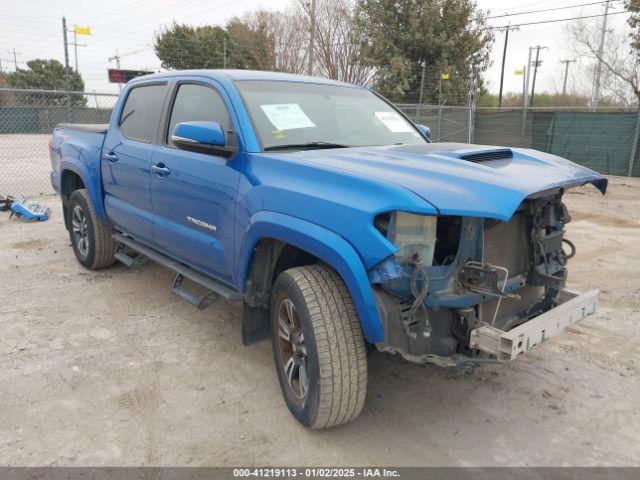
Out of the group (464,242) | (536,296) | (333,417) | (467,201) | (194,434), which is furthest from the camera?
(536,296)

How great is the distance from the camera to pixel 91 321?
4.40 m

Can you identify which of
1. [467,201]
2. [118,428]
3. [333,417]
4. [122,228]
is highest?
[467,201]

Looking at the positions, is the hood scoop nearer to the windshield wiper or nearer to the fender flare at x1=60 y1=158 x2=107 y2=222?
the windshield wiper

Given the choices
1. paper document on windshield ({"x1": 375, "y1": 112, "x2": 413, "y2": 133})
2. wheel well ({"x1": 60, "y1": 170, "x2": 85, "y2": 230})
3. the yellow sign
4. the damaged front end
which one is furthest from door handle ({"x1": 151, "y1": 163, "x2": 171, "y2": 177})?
the yellow sign

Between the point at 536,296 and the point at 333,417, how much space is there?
1428 mm

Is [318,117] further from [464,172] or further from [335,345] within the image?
[335,345]

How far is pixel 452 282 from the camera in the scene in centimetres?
255

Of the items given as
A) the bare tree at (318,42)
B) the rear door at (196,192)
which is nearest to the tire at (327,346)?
the rear door at (196,192)

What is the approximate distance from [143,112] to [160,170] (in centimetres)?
89

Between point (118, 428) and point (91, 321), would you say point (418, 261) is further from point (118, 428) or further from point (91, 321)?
point (91, 321)

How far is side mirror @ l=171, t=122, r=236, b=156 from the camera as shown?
10.3 feet

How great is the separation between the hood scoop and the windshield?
85cm

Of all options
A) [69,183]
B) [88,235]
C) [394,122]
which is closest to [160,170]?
[394,122]

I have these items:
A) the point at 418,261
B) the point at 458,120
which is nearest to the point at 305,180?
the point at 418,261
